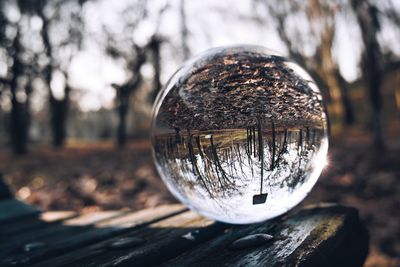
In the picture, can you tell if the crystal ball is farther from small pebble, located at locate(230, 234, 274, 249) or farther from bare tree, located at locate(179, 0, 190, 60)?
bare tree, located at locate(179, 0, 190, 60)

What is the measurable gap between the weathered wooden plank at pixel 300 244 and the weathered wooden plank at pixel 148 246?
0.23 feet

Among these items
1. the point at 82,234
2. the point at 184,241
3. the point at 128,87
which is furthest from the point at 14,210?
the point at 128,87

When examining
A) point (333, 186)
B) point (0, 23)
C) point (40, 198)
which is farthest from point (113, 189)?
point (0, 23)

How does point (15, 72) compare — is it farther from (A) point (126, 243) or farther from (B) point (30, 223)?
(A) point (126, 243)

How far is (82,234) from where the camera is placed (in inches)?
60.1

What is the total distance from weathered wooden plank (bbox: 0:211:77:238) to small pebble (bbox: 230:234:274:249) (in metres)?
1.11

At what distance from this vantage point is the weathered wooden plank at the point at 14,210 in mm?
1938

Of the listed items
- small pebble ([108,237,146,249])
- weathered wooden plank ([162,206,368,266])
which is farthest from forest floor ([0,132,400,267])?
small pebble ([108,237,146,249])

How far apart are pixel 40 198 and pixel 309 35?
15.9 m

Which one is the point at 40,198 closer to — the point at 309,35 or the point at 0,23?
the point at 0,23

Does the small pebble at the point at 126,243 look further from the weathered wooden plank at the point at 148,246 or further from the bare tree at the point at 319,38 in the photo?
the bare tree at the point at 319,38

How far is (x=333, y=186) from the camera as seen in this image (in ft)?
17.6

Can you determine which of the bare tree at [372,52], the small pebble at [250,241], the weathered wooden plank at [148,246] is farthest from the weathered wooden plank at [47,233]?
the bare tree at [372,52]

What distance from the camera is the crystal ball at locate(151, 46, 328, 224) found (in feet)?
4.05
